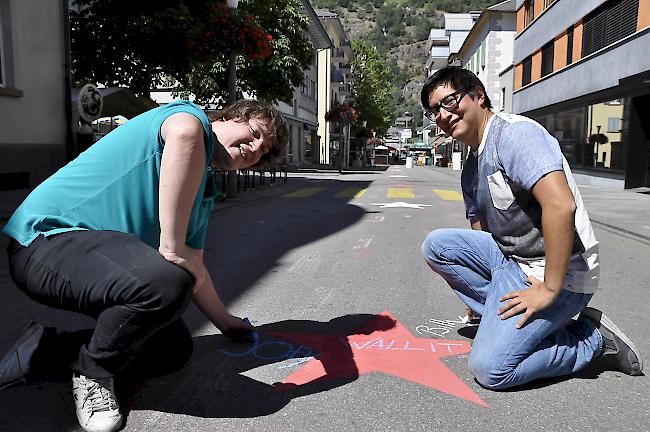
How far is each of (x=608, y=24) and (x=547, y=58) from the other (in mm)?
7853

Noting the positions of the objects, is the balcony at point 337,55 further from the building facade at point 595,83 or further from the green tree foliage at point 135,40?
the green tree foliage at point 135,40

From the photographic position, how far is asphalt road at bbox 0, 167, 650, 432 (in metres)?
2.62

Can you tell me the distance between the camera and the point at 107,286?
7.73 ft

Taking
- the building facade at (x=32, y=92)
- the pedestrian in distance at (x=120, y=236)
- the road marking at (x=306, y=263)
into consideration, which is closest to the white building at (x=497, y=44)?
A: the building facade at (x=32, y=92)

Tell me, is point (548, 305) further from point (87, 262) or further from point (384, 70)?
point (384, 70)

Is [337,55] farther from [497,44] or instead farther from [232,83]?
[232,83]

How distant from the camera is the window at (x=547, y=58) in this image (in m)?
28.8

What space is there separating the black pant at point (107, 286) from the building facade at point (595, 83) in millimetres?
17958

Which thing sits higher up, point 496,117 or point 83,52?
point 83,52

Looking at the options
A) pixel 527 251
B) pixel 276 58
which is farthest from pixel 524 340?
pixel 276 58

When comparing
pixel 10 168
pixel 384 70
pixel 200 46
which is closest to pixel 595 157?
pixel 200 46

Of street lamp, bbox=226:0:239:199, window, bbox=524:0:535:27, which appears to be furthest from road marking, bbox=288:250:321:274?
window, bbox=524:0:535:27

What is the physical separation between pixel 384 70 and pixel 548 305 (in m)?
64.1

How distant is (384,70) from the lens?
64688 millimetres
